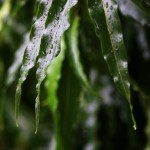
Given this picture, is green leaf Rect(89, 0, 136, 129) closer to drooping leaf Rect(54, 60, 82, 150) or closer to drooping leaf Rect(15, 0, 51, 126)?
drooping leaf Rect(15, 0, 51, 126)

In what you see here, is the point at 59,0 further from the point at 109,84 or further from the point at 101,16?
the point at 109,84

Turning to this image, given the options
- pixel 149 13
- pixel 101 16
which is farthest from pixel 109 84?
pixel 101 16

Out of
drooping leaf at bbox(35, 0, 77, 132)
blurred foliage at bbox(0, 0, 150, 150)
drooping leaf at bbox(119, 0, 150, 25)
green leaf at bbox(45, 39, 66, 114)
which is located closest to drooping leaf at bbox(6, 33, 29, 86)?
blurred foliage at bbox(0, 0, 150, 150)

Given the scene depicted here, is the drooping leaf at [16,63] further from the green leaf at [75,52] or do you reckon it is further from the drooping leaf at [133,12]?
the drooping leaf at [133,12]

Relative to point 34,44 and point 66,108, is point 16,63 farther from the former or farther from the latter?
point 34,44

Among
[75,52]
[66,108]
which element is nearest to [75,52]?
[75,52]
